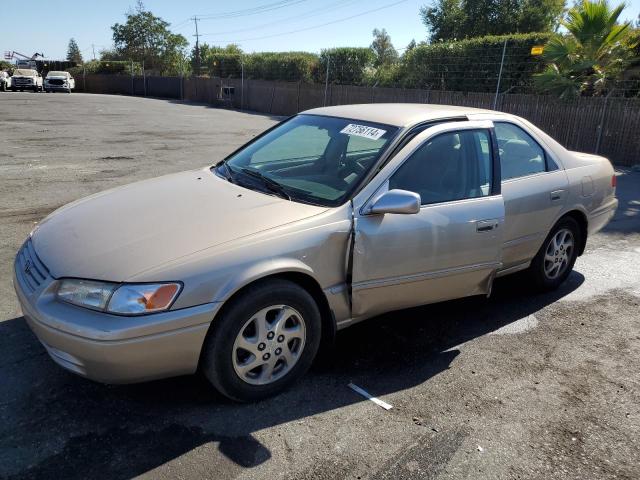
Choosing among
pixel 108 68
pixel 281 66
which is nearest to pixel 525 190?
pixel 281 66

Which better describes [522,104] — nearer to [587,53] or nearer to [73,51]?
[587,53]

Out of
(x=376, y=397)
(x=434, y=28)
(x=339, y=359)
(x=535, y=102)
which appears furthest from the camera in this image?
(x=434, y=28)

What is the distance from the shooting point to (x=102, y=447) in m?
2.65

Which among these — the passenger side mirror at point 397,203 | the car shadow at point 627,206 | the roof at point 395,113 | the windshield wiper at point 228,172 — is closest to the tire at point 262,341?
the passenger side mirror at point 397,203

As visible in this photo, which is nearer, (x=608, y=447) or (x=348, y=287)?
(x=608, y=447)

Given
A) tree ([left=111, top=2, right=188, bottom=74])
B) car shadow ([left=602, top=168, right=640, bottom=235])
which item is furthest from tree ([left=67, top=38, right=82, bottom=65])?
car shadow ([left=602, top=168, right=640, bottom=235])

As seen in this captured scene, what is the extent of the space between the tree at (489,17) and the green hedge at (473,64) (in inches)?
598

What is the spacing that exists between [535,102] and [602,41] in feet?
8.01

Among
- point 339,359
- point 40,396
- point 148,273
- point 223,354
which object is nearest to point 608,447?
point 339,359

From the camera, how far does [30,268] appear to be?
3066 mm

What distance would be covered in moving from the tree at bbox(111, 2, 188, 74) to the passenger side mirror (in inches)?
2639

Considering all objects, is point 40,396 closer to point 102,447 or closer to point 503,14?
point 102,447

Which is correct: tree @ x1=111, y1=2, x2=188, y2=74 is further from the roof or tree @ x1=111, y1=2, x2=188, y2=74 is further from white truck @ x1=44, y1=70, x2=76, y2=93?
the roof

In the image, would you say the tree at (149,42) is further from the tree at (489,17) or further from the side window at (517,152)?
the side window at (517,152)
